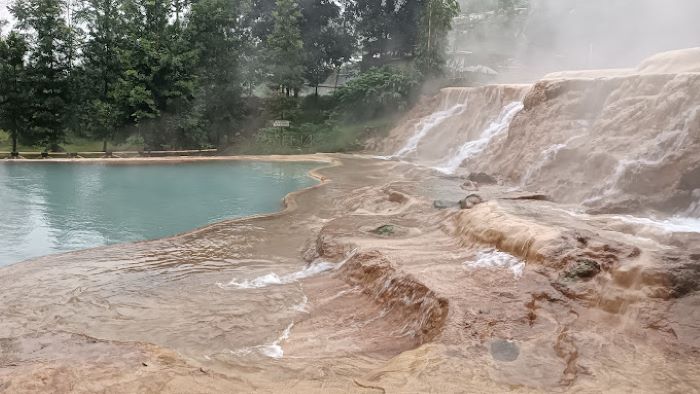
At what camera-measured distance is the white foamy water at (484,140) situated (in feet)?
46.1

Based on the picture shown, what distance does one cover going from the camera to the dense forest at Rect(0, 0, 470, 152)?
64.3 ft

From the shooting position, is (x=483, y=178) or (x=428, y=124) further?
(x=428, y=124)

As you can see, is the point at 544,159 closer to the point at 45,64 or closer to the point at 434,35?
the point at 434,35

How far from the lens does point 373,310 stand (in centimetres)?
540

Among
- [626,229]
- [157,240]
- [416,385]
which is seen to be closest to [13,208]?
[157,240]

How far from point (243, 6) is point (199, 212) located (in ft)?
47.6

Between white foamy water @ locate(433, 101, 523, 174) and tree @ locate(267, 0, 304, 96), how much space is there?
909cm

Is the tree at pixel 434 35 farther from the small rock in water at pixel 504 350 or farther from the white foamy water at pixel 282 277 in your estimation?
the small rock in water at pixel 504 350

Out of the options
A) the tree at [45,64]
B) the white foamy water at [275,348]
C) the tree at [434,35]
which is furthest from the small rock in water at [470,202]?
the tree at [45,64]

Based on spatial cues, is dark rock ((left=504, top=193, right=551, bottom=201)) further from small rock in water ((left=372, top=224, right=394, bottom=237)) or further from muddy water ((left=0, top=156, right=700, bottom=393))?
small rock in water ((left=372, top=224, right=394, bottom=237))

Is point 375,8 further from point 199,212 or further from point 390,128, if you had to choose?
point 199,212

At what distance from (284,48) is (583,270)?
18297 millimetres

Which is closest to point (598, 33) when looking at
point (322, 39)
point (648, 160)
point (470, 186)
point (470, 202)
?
point (322, 39)

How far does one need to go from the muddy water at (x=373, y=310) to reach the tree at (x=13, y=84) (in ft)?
48.8
